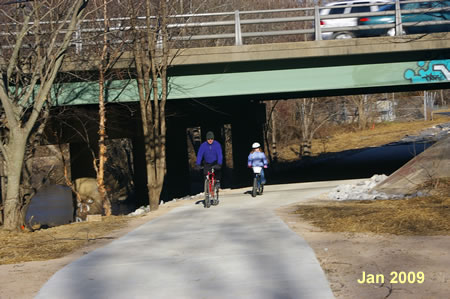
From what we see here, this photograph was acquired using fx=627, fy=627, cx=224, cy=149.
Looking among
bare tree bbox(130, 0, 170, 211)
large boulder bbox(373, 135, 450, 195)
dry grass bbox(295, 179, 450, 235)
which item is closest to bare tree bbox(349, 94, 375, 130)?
bare tree bbox(130, 0, 170, 211)

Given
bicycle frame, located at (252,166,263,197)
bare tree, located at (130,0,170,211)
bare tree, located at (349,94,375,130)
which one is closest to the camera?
bicycle frame, located at (252,166,263,197)

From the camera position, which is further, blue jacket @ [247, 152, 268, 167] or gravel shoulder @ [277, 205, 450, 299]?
blue jacket @ [247, 152, 268, 167]

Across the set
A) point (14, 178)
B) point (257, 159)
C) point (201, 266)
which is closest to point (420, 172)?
point (257, 159)

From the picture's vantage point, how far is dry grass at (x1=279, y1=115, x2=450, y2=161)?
47062 mm

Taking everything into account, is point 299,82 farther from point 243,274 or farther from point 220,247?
point 243,274

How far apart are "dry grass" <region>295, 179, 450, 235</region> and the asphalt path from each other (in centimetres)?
94

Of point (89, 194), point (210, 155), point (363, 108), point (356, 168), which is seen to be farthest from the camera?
point (363, 108)

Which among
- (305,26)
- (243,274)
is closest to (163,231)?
(243,274)

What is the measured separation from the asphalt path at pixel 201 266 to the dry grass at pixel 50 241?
0.71 metres

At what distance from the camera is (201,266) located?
800 centimetres

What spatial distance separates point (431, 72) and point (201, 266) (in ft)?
48.5

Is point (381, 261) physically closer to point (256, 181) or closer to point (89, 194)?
point (256, 181)

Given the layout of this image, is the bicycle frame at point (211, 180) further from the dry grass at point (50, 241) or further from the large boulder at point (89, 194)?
the large boulder at point (89, 194)

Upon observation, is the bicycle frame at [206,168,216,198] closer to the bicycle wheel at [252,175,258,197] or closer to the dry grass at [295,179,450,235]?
the bicycle wheel at [252,175,258,197]
